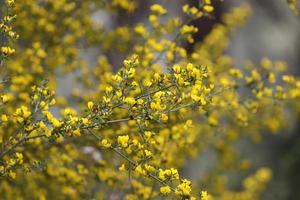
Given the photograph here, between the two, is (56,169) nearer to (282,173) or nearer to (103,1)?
(103,1)

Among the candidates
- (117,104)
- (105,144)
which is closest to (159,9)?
(117,104)

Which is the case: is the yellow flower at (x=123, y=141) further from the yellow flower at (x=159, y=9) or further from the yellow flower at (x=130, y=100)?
the yellow flower at (x=159, y=9)

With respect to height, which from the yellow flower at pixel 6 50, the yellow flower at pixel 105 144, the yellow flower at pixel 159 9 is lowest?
the yellow flower at pixel 105 144

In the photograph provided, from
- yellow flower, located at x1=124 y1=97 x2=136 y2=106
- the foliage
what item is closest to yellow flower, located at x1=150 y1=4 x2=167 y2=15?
the foliage

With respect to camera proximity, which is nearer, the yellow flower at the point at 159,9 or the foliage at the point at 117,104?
the foliage at the point at 117,104

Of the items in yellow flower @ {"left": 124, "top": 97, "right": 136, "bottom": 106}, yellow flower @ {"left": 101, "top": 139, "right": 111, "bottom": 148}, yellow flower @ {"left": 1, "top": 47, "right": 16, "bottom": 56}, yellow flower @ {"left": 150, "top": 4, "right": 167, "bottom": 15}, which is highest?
yellow flower @ {"left": 150, "top": 4, "right": 167, "bottom": 15}

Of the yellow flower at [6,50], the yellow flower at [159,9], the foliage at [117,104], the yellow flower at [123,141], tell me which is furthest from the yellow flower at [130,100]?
the yellow flower at [159,9]

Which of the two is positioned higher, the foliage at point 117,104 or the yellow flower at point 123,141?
the foliage at point 117,104

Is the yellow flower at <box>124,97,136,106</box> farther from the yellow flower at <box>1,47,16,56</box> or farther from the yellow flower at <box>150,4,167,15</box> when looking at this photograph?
the yellow flower at <box>150,4,167,15</box>

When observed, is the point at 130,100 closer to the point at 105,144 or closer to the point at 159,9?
the point at 105,144

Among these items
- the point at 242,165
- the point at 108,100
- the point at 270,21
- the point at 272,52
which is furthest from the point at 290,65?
the point at 108,100

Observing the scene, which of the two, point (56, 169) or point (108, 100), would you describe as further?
point (56, 169)
